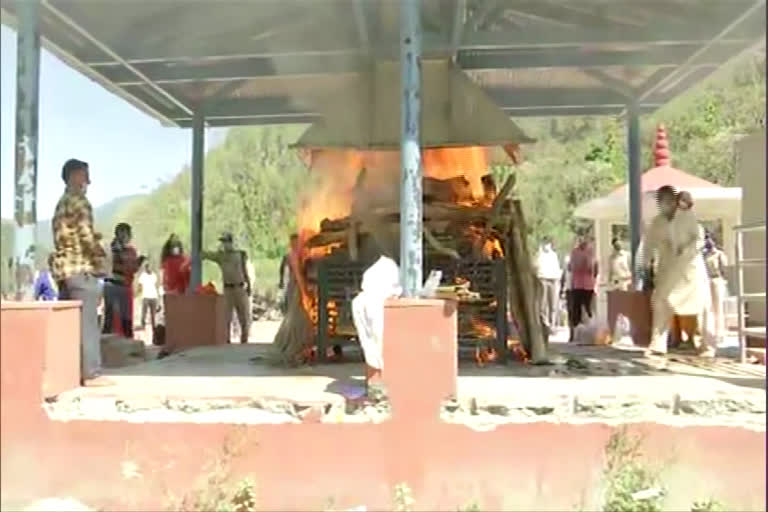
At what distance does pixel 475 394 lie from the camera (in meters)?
5.64

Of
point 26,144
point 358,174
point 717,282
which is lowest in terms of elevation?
point 717,282

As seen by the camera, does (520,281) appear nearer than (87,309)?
No

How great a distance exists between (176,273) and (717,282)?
258 inches

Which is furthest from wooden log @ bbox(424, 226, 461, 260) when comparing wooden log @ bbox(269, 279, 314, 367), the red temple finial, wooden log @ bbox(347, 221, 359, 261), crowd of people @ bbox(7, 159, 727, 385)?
the red temple finial

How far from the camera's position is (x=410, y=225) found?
5770mm

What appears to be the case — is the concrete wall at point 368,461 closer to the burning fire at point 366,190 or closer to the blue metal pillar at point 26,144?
the blue metal pillar at point 26,144

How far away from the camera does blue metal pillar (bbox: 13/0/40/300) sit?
5848 mm

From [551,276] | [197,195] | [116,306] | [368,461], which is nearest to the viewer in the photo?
[368,461]

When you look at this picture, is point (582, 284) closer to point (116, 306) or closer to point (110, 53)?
point (116, 306)

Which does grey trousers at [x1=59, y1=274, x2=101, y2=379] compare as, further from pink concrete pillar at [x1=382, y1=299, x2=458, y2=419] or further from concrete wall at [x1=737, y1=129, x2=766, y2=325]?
concrete wall at [x1=737, y1=129, x2=766, y2=325]

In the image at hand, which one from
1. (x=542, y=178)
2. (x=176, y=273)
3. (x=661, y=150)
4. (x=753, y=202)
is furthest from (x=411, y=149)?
(x=542, y=178)

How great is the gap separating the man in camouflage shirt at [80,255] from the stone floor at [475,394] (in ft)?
1.27

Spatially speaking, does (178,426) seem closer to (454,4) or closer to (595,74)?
(454,4)

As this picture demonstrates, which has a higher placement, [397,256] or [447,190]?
[447,190]
